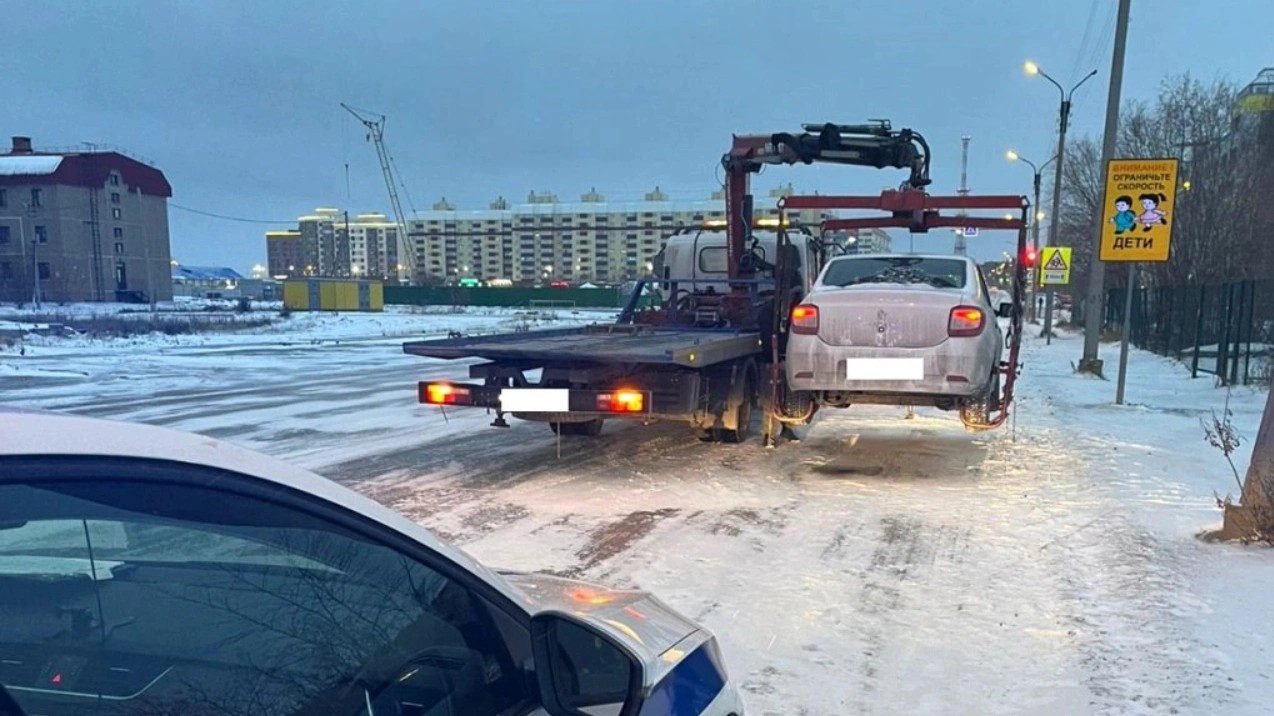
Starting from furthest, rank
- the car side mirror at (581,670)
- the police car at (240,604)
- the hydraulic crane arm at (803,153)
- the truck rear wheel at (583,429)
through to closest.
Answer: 1. the hydraulic crane arm at (803,153)
2. the truck rear wheel at (583,429)
3. the car side mirror at (581,670)
4. the police car at (240,604)

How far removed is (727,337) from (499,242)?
5003 inches

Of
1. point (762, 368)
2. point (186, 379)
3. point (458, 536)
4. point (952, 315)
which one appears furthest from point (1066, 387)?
point (186, 379)

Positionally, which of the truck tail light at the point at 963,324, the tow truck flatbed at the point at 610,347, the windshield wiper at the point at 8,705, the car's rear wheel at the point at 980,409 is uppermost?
the truck tail light at the point at 963,324

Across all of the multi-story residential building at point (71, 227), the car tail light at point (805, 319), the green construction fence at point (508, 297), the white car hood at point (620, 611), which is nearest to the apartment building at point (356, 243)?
the multi-story residential building at point (71, 227)

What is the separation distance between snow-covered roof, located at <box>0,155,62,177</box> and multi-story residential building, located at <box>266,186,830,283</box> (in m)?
40.8

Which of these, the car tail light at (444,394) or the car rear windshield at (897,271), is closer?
the car tail light at (444,394)

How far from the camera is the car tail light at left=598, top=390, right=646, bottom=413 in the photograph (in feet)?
23.1

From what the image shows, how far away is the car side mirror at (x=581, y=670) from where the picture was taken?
1.66 meters

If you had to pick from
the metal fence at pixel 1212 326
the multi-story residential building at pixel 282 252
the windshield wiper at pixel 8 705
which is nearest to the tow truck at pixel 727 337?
the windshield wiper at pixel 8 705

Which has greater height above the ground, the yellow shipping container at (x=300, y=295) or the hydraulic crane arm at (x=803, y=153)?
the hydraulic crane arm at (x=803, y=153)

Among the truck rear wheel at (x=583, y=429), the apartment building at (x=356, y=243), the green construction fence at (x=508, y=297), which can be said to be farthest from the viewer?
the apartment building at (x=356, y=243)

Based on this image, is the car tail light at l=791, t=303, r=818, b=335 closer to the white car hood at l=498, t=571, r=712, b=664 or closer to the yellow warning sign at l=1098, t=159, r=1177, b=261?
the white car hood at l=498, t=571, r=712, b=664

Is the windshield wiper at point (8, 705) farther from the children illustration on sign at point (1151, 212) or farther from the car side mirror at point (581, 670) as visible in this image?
the children illustration on sign at point (1151, 212)

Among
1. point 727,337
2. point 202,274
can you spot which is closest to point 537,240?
point 202,274
